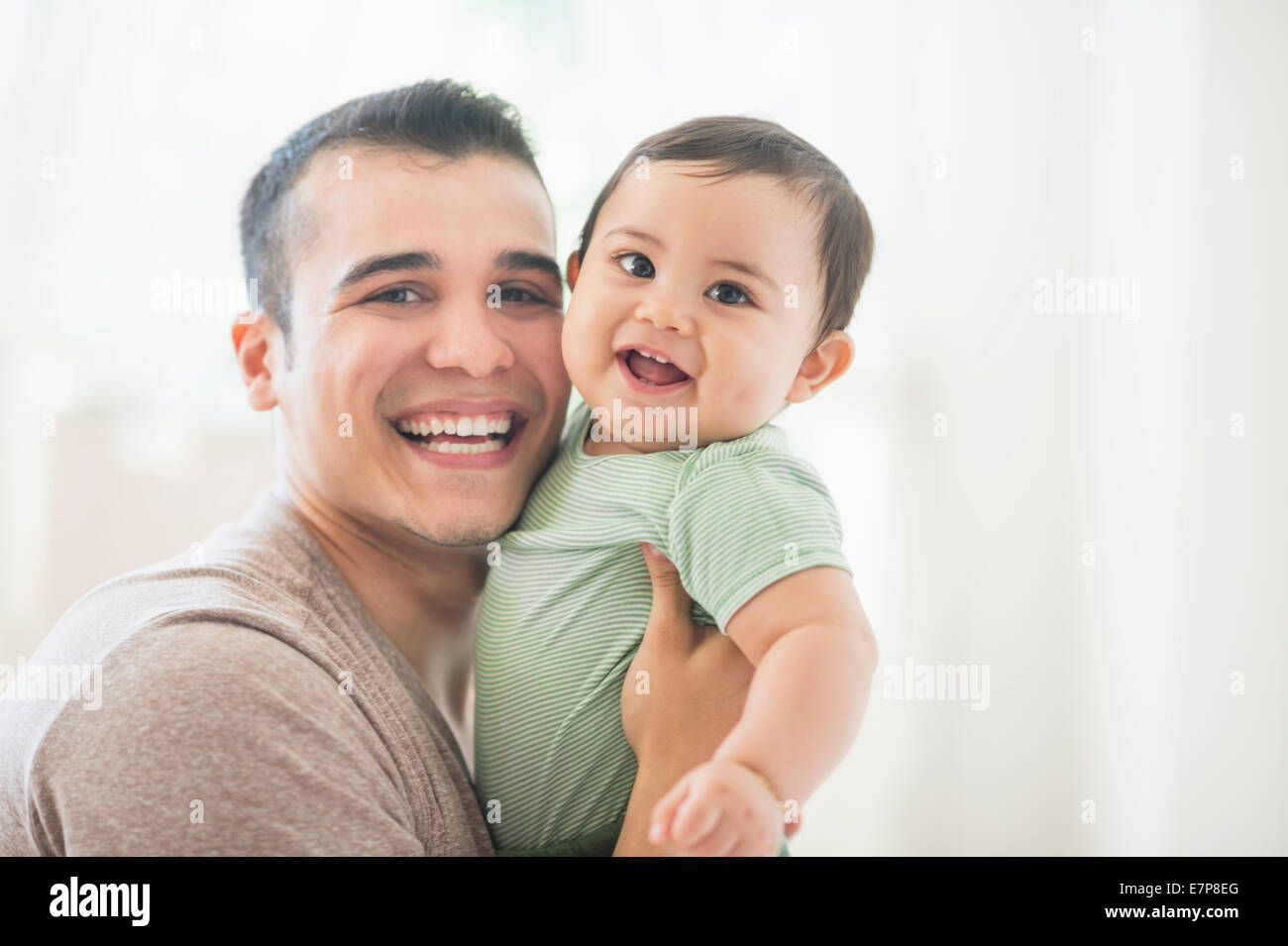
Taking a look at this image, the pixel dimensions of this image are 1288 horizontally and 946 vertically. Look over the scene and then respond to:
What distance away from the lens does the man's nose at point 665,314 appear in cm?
102

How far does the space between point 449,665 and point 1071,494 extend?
1.73m

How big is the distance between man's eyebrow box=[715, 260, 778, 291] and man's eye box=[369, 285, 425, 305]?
0.37 metres

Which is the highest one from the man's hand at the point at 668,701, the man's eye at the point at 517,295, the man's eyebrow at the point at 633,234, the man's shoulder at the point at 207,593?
the man's eyebrow at the point at 633,234

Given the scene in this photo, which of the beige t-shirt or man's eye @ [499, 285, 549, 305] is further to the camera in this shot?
man's eye @ [499, 285, 549, 305]

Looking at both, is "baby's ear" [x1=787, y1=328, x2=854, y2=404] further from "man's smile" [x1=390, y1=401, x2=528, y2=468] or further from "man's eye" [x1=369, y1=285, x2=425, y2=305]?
"man's eye" [x1=369, y1=285, x2=425, y2=305]

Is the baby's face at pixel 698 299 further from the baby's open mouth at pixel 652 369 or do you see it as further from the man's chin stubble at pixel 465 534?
the man's chin stubble at pixel 465 534

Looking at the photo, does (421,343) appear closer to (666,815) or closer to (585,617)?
(585,617)

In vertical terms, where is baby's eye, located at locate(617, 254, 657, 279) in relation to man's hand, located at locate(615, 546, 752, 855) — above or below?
above

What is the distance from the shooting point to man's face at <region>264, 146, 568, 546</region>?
1.16 metres

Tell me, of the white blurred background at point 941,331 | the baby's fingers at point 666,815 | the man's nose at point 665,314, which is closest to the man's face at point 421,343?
the man's nose at point 665,314

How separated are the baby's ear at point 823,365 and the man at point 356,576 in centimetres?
29

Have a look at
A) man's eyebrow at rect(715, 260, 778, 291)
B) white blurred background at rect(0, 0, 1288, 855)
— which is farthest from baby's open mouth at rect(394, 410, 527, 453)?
white blurred background at rect(0, 0, 1288, 855)
